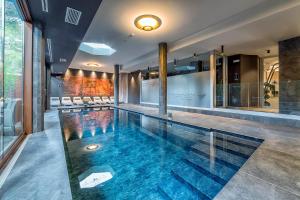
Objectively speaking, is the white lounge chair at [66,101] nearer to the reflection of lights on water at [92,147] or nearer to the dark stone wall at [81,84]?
the dark stone wall at [81,84]

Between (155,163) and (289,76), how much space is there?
22.3 feet

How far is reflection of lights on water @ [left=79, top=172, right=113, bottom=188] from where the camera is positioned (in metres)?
2.24

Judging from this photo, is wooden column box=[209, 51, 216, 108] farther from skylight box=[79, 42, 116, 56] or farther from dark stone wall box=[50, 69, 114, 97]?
dark stone wall box=[50, 69, 114, 97]

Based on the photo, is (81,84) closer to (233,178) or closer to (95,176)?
(95,176)

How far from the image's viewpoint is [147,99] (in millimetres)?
14031

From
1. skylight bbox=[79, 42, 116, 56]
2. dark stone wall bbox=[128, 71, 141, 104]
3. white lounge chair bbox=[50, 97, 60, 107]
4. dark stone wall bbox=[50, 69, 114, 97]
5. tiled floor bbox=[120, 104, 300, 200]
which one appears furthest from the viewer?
dark stone wall bbox=[128, 71, 141, 104]

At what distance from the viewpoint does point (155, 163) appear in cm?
300

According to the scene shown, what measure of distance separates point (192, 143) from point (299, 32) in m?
5.71

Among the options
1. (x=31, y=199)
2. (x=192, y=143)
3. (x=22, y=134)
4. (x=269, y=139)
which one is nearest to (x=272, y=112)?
(x=269, y=139)

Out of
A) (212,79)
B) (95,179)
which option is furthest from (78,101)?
(95,179)

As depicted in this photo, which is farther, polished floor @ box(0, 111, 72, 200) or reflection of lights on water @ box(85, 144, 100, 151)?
reflection of lights on water @ box(85, 144, 100, 151)

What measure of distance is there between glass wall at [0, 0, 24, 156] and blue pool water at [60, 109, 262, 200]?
114cm

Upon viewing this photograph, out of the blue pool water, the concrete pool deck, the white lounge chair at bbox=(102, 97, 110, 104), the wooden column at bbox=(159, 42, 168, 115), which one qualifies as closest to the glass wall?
the concrete pool deck

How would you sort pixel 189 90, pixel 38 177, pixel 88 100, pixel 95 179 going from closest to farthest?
pixel 38 177 < pixel 95 179 < pixel 189 90 < pixel 88 100
